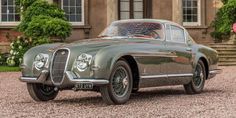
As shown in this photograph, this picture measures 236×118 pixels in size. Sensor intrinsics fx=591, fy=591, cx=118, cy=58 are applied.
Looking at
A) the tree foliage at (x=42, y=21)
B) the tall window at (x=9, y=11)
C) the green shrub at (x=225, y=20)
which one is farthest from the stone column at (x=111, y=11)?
the green shrub at (x=225, y=20)

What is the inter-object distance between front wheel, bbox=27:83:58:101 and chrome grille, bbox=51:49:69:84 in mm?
759

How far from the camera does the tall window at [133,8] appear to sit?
85.0ft

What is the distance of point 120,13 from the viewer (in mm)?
25953

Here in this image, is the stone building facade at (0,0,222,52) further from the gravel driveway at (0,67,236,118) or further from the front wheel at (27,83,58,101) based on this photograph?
the front wheel at (27,83,58,101)

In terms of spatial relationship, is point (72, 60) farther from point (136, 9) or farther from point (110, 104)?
point (136, 9)

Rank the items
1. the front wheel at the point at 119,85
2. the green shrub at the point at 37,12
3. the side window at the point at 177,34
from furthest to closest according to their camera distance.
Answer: the green shrub at the point at 37,12 < the side window at the point at 177,34 < the front wheel at the point at 119,85

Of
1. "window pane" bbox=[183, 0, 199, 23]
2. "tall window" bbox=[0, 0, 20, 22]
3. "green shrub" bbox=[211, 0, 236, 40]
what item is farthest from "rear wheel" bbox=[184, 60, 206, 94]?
"window pane" bbox=[183, 0, 199, 23]

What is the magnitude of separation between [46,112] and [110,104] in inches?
45.6

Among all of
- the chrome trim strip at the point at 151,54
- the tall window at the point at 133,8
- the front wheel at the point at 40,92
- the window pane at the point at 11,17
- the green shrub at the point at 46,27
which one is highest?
the tall window at the point at 133,8

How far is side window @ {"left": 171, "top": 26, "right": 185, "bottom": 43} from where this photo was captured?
1102 centimetres

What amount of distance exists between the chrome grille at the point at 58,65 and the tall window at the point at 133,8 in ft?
55.7

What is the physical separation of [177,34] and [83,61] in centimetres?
300

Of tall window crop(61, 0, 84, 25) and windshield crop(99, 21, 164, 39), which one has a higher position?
tall window crop(61, 0, 84, 25)

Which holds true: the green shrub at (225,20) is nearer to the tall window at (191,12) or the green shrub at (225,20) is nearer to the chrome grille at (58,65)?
the tall window at (191,12)
